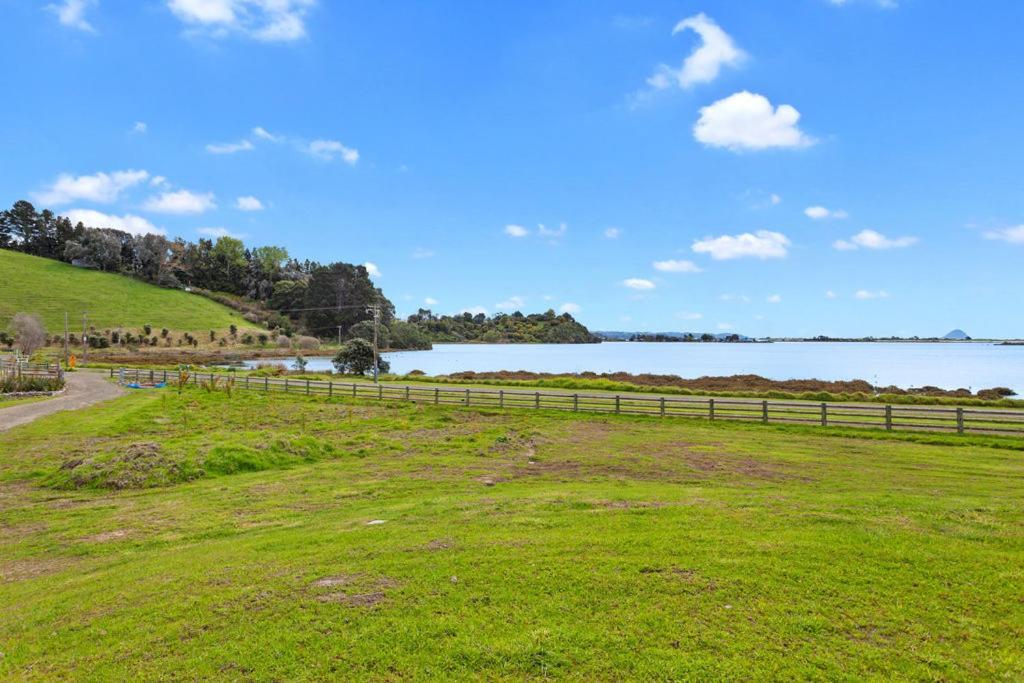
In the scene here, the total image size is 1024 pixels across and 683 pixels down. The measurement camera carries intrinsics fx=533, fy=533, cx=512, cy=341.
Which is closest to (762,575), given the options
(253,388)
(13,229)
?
(253,388)

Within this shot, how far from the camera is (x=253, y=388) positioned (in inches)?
1590

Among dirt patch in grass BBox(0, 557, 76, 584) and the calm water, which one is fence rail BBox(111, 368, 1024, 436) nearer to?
dirt patch in grass BBox(0, 557, 76, 584)

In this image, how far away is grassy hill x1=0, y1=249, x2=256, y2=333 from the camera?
10069 centimetres

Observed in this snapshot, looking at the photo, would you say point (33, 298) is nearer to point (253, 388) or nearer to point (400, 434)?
point (253, 388)

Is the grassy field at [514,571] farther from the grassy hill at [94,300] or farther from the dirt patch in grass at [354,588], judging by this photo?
the grassy hill at [94,300]

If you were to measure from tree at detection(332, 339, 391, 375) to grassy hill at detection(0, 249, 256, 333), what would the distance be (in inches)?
2717

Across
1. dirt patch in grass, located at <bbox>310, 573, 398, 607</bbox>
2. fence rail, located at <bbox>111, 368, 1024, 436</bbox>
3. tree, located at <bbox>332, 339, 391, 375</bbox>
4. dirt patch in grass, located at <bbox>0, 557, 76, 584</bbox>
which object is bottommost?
dirt patch in grass, located at <bbox>0, 557, 76, 584</bbox>

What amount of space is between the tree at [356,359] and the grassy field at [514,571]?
45551 mm

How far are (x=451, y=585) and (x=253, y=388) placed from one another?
38.9 m

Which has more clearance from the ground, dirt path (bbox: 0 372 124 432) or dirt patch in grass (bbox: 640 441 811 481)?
dirt patch in grass (bbox: 640 441 811 481)

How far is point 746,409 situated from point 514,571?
70.0 feet

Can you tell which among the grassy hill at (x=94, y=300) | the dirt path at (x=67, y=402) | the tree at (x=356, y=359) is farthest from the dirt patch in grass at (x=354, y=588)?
the grassy hill at (x=94, y=300)

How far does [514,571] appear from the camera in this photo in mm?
6621

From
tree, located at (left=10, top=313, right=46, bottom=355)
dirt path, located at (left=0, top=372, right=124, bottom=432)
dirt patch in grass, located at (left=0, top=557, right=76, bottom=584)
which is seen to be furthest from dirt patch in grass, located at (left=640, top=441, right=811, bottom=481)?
tree, located at (left=10, top=313, right=46, bottom=355)
